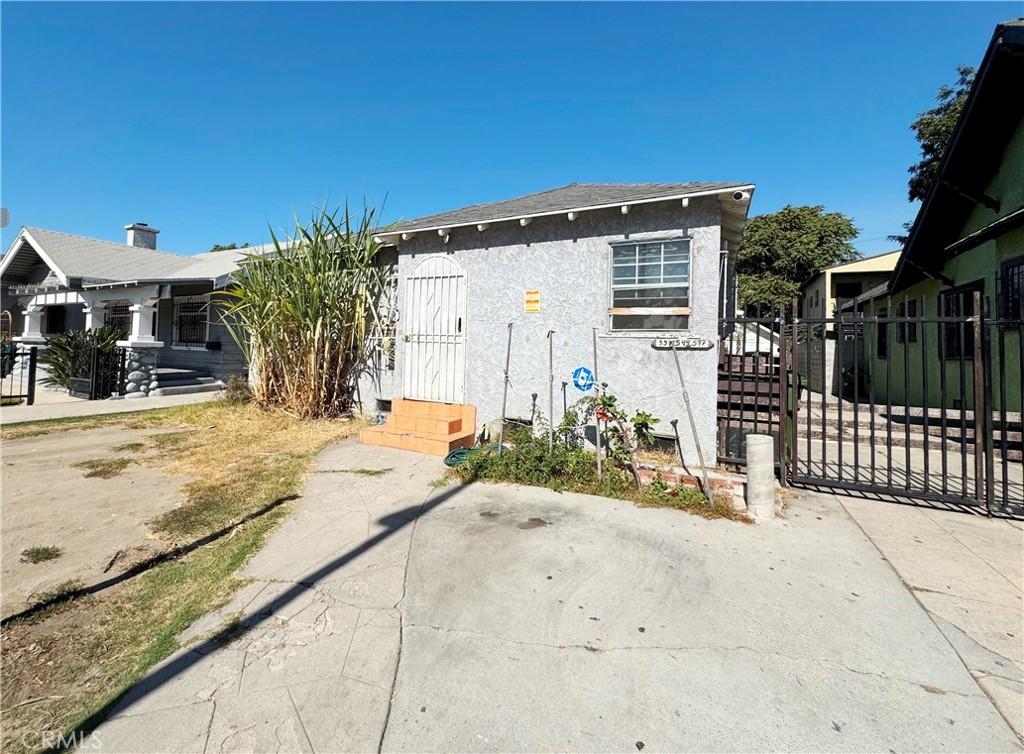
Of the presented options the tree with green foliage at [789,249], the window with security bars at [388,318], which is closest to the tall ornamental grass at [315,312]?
the window with security bars at [388,318]

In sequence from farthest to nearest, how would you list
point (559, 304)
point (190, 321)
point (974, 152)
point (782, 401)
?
point (190, 321), point (974, 152), point (559, 304), point (782, 401)

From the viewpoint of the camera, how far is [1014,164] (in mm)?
7496

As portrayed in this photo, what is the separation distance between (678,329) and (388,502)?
169 inches

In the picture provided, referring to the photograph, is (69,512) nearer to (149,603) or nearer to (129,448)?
(149,603)

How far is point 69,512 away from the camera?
13.9 feet

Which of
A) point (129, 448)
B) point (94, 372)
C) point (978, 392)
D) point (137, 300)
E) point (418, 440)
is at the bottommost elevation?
point (129, 448)

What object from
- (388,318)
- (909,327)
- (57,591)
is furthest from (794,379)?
(909,327)

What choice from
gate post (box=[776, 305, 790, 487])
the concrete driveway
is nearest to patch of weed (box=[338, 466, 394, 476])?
the concrete driveway

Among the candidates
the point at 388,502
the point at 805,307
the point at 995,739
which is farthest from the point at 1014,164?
the point at 805,307

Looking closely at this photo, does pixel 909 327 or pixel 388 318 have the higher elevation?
pixel 909 327

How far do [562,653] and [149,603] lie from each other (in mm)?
2682

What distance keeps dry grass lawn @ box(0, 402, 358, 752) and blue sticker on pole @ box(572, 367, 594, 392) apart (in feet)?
12.8

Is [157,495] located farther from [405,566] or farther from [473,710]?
[473,710]

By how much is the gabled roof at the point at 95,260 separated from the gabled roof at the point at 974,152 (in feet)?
54.8
